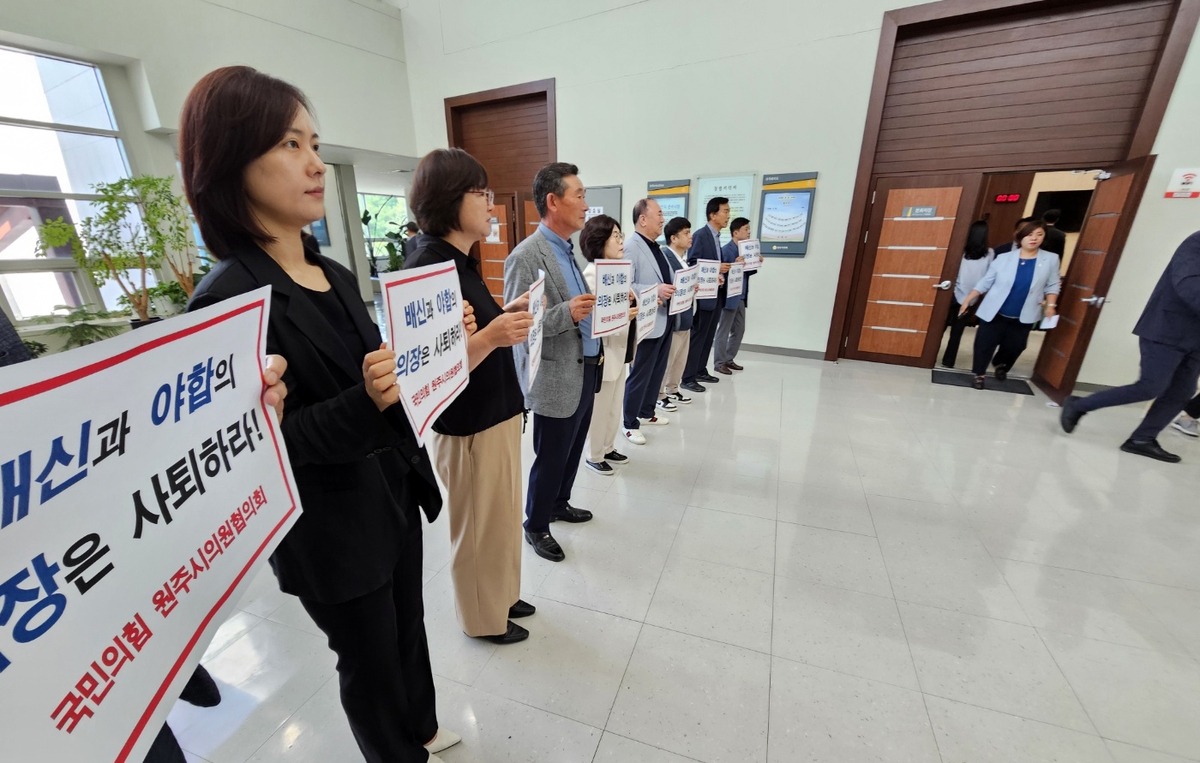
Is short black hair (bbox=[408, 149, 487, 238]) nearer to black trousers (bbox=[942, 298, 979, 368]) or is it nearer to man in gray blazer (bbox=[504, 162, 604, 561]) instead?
man in gray blazer (bbox=[504, 162, 604, 561])

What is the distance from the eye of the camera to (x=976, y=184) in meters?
4.43

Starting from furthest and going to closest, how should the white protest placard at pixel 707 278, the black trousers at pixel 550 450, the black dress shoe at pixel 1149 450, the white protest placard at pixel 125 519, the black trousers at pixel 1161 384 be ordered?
the white protest placard at pixel 707 278
the black dress shoe at pixel 1149 450
the black trousers at pixel 1161 384
the black trousers at pixel 550 450
the white protest placard at pixel 125 519

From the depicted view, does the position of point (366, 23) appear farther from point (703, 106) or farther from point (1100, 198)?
point (1100, 198)

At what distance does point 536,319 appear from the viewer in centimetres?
152

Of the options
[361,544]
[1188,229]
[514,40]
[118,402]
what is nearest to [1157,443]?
[1188,229]

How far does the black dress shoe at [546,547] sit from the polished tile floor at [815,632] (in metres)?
0.07

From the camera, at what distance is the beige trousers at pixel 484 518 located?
54.6 inches

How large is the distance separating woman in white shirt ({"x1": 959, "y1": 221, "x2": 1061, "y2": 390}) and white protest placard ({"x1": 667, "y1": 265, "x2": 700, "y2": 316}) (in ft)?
10.6

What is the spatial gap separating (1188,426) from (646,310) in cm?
428

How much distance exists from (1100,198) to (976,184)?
0.94 m

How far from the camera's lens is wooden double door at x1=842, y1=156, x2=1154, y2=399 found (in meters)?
3.77

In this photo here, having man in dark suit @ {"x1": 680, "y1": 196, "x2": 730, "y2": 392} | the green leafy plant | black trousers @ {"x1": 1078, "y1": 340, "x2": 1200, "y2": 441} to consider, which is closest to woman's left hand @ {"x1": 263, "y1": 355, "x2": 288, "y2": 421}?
man in dark suit @ {"x1": 680, "y1": 196, "x2": 730, "y2": 392}

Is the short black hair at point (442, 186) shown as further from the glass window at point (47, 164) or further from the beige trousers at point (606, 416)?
the glass window at point (47, 164)

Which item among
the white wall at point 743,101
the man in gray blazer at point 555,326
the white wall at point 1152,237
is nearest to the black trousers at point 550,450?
the man in gray blazer at point 555,326
